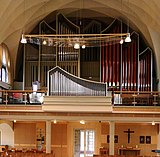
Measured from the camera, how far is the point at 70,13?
78.7ft

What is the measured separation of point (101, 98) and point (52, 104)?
2293mm

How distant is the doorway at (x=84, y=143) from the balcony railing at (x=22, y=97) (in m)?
6.27

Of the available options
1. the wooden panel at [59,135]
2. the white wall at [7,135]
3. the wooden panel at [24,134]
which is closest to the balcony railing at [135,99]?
the wooden panel at [59,135]

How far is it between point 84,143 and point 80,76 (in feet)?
14.4

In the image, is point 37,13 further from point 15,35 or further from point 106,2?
point 106,2

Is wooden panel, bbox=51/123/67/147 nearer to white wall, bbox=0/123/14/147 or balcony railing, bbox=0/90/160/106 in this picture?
white wall, bbox=0/123/14/147

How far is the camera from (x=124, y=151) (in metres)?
22.4

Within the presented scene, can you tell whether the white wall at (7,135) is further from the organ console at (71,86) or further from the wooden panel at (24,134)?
the organ console at (71,86)

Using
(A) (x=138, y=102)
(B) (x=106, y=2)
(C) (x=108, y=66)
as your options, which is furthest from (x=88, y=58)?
(A) (x=138, y=102)

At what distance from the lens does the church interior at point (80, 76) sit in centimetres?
1808

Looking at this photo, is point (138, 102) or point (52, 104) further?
point (138, 102)

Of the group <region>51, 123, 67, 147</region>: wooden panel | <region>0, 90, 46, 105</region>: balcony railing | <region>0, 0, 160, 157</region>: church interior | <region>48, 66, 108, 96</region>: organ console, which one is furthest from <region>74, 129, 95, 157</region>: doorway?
<region>48, 66, 108, 96</region>: organ console

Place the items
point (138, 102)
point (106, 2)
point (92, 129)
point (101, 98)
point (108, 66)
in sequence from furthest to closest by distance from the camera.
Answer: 1. point (92, 129)
2. point (108, 66)
3. point (106, 2)
4. point (138, 102)
5. point (101, 98)

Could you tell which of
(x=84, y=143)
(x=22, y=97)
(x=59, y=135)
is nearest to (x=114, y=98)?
(x=22, y=97)
